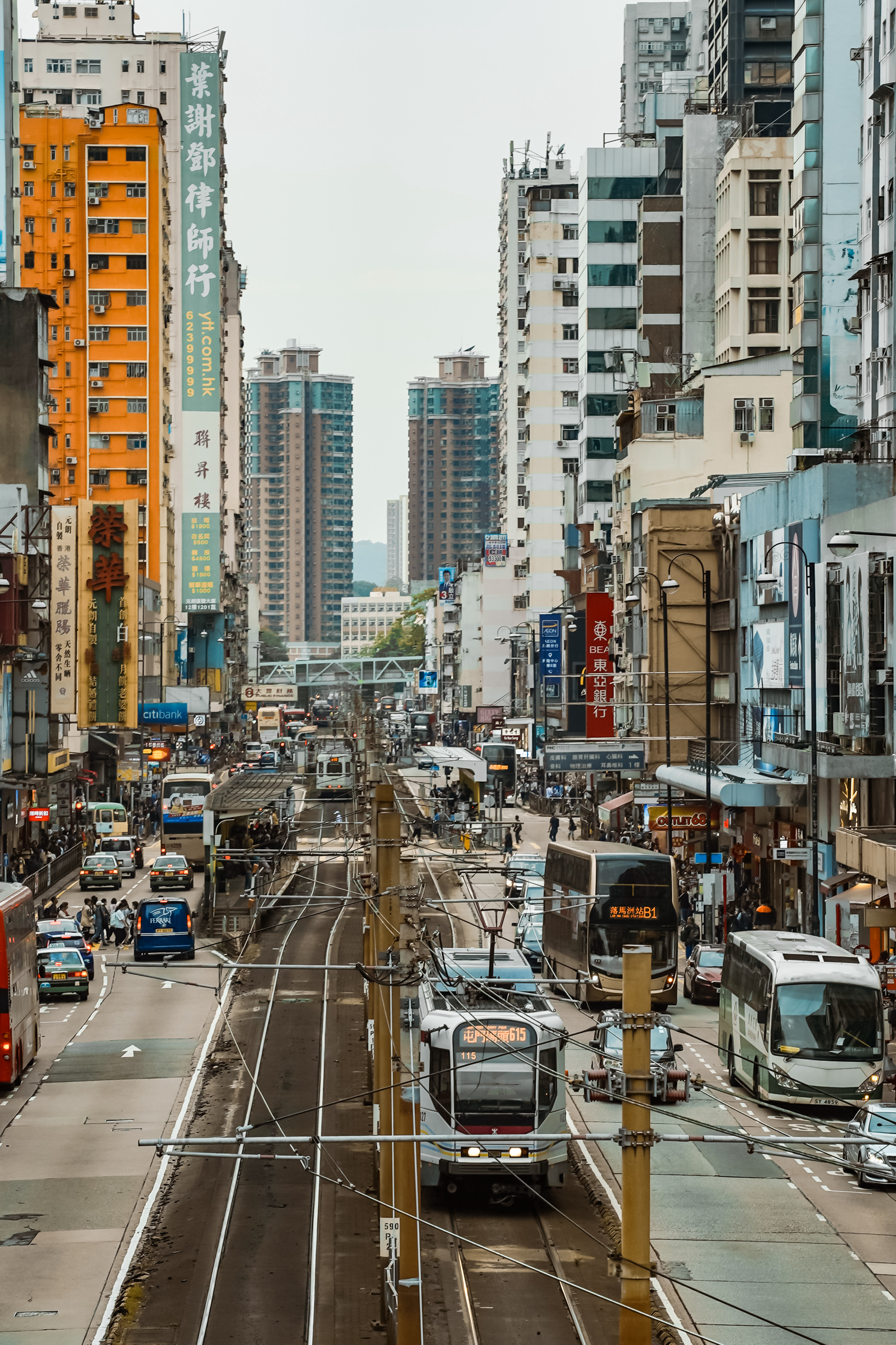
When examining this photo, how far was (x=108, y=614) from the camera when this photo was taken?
297 feet

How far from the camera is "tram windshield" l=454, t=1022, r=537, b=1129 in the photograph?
78.5ft

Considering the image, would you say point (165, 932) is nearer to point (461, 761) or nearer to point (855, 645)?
point (855, 645)

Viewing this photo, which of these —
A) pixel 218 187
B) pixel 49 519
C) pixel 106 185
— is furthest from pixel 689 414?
pixel 218 187

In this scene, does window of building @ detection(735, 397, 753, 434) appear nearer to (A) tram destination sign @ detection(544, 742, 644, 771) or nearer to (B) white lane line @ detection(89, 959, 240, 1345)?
(A) tram destination sign @ detection(544, 742, 644, 771)

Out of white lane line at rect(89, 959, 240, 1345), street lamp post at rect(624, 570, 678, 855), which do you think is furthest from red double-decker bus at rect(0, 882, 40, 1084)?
street lamp post at rect(624, 570, 678, 855)

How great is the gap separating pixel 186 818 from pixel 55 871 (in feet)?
26.6

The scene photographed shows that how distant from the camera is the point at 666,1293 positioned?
2111 centimetres

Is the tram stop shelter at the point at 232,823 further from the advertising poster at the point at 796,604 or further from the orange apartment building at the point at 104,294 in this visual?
the orange apartment building at the point at 104,294

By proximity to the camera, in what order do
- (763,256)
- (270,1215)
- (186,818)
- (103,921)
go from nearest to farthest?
(270,1215)
(103,921)
(186,818)
(763,256)

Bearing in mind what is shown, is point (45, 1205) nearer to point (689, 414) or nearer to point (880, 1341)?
point (880, 1341)

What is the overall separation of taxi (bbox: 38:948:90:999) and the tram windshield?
2338 cm

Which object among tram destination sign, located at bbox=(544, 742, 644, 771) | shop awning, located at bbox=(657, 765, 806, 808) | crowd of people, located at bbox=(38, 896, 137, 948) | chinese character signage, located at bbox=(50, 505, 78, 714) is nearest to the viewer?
crowd of people, located at bbox=(38, 896, 137, 948)

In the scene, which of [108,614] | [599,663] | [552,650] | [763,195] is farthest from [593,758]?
[763,195]

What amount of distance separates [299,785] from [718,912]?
6245 cm
